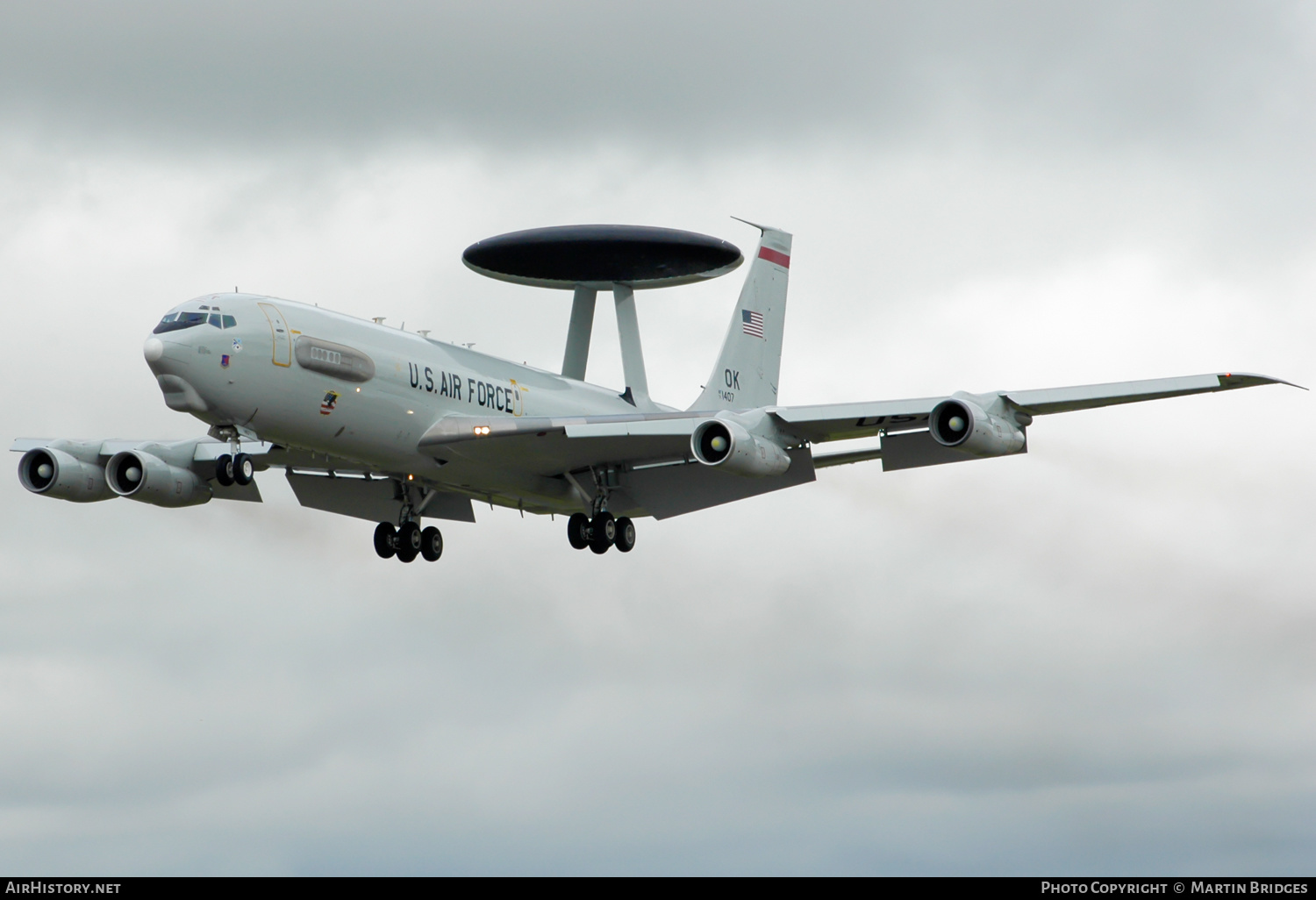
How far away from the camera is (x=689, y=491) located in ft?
148

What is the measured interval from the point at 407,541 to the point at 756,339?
49.0ft

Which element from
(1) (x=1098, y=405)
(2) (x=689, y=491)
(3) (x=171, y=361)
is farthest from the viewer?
(2) (x=689, y=491)

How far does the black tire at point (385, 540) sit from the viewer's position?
4516 centimetres

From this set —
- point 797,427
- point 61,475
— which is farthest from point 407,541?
point 797,427

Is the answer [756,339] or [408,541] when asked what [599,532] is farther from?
[756,339]

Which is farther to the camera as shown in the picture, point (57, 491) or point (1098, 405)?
point (57, 491)

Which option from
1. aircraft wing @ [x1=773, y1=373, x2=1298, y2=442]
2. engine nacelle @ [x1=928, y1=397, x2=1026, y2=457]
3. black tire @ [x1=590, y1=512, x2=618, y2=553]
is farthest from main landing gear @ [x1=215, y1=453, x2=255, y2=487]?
engine nacelle @ [x1=928, y1=397, x2=1026, y2=457]

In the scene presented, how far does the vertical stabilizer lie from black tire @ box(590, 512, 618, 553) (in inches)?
303

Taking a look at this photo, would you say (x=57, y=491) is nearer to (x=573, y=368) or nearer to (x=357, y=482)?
(x=357, y=482)

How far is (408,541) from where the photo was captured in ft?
148

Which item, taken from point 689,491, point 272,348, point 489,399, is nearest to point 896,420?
point 689,491

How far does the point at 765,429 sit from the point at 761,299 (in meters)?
15.3

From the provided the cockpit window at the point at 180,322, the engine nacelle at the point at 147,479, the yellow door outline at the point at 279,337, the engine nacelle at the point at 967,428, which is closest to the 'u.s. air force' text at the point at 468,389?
the yellow door outline at the point at 279,337

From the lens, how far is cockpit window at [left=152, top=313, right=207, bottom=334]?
3534cm
